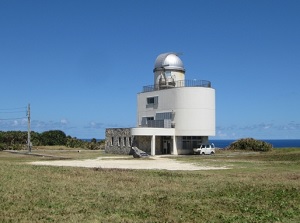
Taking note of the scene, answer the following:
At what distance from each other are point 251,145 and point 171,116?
19.9 m

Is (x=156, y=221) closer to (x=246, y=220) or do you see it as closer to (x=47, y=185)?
(x=246, y=220)

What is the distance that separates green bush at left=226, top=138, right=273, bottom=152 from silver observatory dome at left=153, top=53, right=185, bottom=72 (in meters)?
18.1

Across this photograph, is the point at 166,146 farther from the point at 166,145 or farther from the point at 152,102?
the point at 152,102

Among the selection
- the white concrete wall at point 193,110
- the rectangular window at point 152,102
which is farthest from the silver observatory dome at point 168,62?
the white concrete wall at point 193,110

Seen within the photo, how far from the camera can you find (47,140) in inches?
3388

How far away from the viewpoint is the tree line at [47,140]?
81.1 meters

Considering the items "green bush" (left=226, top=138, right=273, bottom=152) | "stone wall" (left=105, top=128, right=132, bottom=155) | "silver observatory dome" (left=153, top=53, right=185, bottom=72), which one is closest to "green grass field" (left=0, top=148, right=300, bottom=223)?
"stone wall" (left=105, top=128, right=132, bottom=155)

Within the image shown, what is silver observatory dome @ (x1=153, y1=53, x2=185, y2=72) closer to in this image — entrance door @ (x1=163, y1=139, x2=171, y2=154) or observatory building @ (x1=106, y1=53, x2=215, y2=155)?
observatory building @ (x1=106, y1=53, x2=215, y2=155)

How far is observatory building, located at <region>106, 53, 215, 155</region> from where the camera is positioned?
5219cm

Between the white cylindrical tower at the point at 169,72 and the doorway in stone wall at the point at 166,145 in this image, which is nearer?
the doorway in stone wall at the point at 166,145

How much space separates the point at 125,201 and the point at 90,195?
1.78m

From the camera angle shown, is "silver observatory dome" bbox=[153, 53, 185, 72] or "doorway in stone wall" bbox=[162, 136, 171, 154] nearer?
"doorway in stone wall" bbox=[162, 136, 171, 154]

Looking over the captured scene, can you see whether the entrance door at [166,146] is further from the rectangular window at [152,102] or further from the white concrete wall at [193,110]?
the rectangular window at [152,102]

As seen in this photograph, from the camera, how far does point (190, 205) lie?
1391 centimetres
